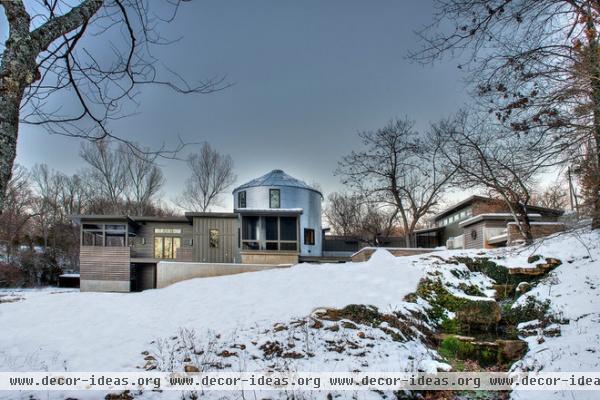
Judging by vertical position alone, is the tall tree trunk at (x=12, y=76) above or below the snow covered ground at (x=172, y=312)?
above

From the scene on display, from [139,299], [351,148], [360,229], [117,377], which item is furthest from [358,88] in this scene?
[360,229]

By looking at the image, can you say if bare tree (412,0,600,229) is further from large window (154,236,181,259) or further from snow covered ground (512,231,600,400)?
large window (154,236,181,259)

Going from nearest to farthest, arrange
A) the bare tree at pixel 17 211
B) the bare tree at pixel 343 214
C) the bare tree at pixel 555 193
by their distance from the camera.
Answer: the bare tree at pixel 555 193
the bare tree at pixel 17 211
the bare tree at pixel 343 214

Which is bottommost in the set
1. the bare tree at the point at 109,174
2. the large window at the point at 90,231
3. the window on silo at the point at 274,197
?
the large window at the point at 90,231

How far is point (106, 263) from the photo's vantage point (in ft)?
62.4

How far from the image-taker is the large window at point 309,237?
24406mm

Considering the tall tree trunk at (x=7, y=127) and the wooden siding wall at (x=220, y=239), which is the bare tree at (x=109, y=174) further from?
the tall tree trunk at (x=7, y=127)

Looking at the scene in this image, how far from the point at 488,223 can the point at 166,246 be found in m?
17.8

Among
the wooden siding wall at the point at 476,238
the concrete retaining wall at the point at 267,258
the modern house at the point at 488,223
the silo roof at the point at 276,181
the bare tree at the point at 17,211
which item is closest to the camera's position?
the modern house at the point at 488,223

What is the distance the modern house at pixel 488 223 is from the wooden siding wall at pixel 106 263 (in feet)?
61.4

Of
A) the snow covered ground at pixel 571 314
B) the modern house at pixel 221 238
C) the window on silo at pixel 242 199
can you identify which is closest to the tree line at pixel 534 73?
the snow covered ground at pixel 571 314

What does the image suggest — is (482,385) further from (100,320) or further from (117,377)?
(100,320)

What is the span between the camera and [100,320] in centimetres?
826

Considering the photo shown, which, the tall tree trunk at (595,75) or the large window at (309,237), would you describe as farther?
the large window at (309,237)
